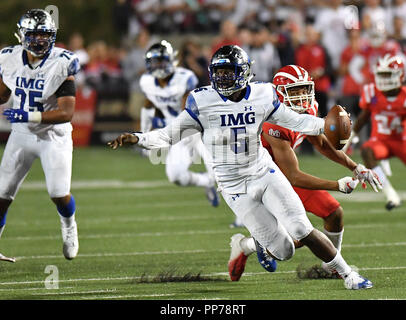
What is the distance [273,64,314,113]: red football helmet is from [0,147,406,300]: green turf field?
1.15 metres

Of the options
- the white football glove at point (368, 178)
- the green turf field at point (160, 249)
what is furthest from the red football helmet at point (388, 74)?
the white football glove at point (368, 178)

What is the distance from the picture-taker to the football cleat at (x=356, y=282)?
222 inches

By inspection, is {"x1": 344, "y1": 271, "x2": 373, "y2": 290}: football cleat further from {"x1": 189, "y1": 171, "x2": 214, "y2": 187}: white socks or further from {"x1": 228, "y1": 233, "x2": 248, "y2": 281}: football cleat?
{"x1": 189, "y1": 171, "x2": 214, "y2": 187}: white socks

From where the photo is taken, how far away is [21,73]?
21.8ft

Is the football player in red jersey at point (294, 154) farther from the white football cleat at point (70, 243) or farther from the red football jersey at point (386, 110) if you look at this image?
the red football jersey at point (386, 110)

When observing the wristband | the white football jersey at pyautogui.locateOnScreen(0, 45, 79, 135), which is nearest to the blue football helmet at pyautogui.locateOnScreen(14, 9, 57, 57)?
the white football jersey at pyautogui.locateOnScreen(0, 45, 79, 135)

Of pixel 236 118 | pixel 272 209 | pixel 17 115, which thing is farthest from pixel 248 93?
pixel 17 115

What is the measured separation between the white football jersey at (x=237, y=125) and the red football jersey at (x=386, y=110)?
3.87 m

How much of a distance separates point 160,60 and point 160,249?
239 centimetres

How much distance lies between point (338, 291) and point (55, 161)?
2264mm

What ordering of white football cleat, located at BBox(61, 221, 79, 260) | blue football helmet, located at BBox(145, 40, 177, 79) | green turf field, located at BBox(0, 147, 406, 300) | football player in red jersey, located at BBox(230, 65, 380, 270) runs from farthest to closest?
blue football helmet, located at BBox(145, 40, 177, 79)
white football cleat, located at BBox(61, 221, 79, 260)
football player in red jersey, located at BBox(230, 65, 380, 270)
green turf field, located at BBox(0, 147, 406, 300)

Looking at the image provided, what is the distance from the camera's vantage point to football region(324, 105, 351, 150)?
570cm

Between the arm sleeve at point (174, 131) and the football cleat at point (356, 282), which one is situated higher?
the arm sleeve at point (174, 131)

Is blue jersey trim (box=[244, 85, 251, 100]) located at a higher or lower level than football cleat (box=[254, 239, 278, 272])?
higher
